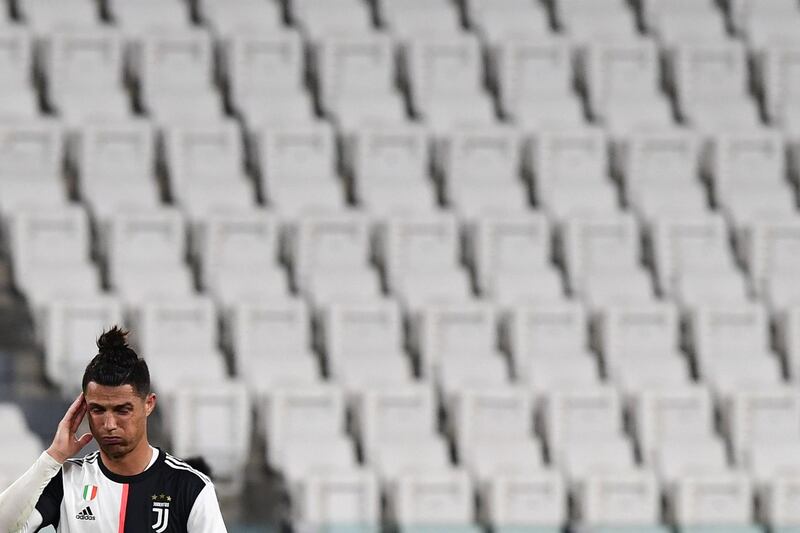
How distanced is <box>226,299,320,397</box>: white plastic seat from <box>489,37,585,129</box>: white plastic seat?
182 cm

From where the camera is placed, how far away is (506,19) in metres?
9.10

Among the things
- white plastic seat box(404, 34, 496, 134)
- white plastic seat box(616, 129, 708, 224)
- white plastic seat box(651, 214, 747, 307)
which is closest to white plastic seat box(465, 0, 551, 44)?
white plastic seat box(404, 34, 496, 134)

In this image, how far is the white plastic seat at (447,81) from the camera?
8.62 metres

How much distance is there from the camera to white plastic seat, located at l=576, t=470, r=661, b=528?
6965mm

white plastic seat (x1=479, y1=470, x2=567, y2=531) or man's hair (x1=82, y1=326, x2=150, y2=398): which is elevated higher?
man's hair (x1=82, y1=326, x2=150, y2=398)

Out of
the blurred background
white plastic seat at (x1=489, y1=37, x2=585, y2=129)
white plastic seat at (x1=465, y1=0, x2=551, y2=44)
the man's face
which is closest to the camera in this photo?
the man's face

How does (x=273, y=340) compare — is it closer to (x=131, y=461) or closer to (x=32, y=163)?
(x=32, y=163)

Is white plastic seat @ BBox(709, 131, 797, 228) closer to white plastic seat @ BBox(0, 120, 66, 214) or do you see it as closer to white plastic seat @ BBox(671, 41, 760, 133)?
white plastic seat @ BBox(671, 41, 760, 133)

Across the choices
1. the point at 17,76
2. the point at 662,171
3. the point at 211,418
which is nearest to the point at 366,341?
the point at 211,418

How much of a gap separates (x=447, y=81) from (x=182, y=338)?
2132 millimetres

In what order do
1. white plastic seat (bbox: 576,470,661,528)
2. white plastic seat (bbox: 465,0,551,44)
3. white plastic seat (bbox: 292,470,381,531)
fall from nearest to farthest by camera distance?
white plastic seat (bbox: 292,470,381,531)
white plastic seat (bbox: 576,470,661,528)
white plastic seat (bbox: 465,0,551,44)

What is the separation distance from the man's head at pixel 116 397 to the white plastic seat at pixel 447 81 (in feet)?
20.3

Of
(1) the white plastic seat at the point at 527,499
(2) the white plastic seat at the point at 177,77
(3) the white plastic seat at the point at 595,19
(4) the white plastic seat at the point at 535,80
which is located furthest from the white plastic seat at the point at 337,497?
(3) the white plastic seat at the point at 595,19

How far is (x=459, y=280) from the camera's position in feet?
25.9
